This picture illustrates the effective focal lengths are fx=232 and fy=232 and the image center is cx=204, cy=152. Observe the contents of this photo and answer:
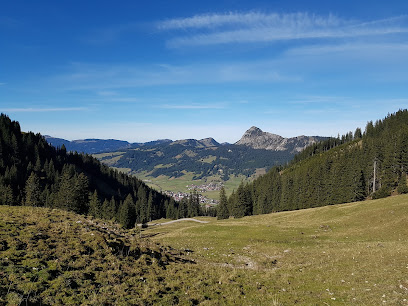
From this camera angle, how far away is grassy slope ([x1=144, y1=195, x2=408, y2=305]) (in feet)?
51.4

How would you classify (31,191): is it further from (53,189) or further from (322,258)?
(322,258)

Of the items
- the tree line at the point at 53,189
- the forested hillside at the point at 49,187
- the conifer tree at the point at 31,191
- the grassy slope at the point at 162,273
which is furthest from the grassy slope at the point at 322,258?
the conifer tree at the point at 31,191

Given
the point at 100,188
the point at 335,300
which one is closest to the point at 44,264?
the point at 335,300

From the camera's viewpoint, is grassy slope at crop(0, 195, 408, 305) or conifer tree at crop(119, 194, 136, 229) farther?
conifer tree at crop(119, 194, 136, 229)

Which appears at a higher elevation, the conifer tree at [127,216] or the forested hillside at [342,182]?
the forested hillside at [342,182]

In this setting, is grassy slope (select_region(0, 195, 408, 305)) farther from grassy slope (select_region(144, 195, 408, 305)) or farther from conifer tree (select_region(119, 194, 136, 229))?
conifer tree (select_region(119, 194, 136, 229))

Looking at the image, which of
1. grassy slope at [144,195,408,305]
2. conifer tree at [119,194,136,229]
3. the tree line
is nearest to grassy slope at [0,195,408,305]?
grassy slope at [144,195,408,305]

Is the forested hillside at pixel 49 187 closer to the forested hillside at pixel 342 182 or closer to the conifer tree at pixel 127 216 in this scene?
the conifer tree at pixel 127 216

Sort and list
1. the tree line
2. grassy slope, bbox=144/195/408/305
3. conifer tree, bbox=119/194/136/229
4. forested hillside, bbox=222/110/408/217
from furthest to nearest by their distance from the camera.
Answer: conifer tree, bbox=119/194/136/229 < the tree line < forested hillside, bbox=222/110/408/217 < grassy slope, bbox=144/195/408/305

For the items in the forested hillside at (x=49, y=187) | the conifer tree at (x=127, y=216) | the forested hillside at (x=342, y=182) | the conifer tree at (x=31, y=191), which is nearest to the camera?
the forested hillside at (x=342, y=182)

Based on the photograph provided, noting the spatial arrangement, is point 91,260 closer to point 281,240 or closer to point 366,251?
point 366,251

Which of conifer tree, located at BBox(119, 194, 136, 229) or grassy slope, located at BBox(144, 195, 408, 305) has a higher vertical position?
grassy slope, located at BBox(144, 195, 408, 305)

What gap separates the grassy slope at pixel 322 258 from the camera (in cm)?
1566

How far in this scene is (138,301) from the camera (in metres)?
14.0
